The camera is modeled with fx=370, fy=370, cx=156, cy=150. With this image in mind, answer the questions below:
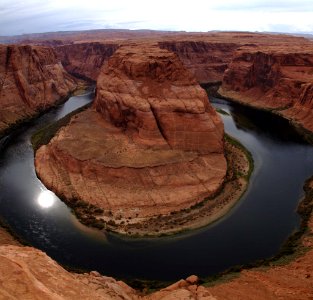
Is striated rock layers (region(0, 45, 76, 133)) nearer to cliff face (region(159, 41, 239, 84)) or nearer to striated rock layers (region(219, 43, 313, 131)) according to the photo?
striated rock layers (region(219, 43, 313, 131))

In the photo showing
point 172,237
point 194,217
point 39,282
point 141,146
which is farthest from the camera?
point 141,146

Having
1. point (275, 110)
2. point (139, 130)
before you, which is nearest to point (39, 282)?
point (139, 130)

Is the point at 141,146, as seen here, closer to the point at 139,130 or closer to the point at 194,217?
the point at 139,130

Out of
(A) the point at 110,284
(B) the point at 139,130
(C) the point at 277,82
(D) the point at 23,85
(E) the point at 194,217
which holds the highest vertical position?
(C) the point at 277,82

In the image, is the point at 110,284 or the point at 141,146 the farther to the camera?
the point at 141,146

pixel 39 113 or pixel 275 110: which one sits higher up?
pixel 275 110

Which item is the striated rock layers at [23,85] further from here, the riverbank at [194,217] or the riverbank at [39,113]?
the riverbank at [194,217]

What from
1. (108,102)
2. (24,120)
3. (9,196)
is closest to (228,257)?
(9,196)

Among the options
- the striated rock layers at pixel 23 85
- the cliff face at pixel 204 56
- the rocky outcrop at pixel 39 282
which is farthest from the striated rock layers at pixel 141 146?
the cliff face at pixel 204 56
